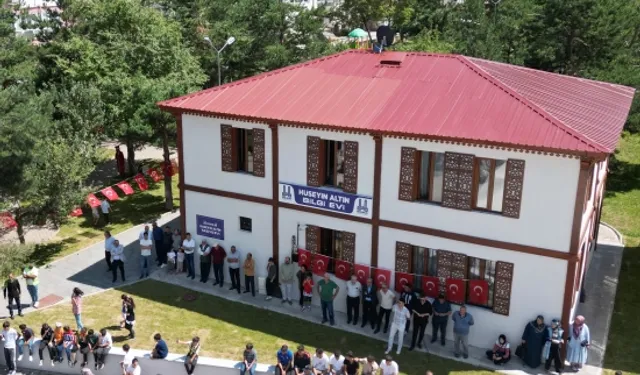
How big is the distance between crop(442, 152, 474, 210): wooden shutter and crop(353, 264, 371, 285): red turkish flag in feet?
9.98

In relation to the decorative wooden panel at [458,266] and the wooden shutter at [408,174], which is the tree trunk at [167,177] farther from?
the decorative wooden panel at [458,266]

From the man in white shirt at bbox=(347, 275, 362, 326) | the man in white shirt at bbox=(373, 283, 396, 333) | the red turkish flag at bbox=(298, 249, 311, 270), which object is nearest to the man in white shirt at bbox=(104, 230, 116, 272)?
the red turkish flag at bbox=(298, 249, 311, 270)

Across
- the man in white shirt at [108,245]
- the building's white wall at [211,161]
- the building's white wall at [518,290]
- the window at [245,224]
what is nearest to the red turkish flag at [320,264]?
the building's white wall at [211,161]

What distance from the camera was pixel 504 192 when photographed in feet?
52.9

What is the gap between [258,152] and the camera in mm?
19469

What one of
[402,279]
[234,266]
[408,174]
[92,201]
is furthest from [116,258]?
[408,174]

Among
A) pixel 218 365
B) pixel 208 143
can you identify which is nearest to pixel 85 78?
pixel 208 143

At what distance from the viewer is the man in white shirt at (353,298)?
704 inches

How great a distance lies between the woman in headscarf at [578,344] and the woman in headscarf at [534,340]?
77 centimetres

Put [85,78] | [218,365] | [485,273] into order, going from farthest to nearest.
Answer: [85,78]
[485,273]
[218,365]

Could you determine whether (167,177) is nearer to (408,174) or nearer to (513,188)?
(408,174)

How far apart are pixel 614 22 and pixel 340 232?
67.5 feet

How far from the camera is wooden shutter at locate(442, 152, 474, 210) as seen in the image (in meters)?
16.4

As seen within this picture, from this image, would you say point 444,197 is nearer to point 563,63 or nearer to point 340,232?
point 340,232
